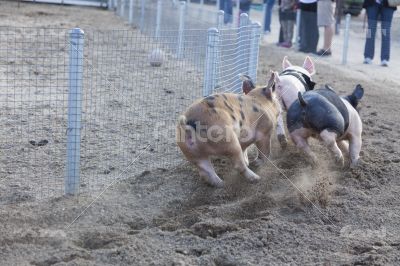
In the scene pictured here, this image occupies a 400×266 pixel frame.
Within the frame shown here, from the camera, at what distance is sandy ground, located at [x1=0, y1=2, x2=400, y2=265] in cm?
467

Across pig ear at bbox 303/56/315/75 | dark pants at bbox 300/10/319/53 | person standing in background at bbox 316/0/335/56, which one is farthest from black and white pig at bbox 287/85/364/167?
dark pants at bbox 300/10/319/53

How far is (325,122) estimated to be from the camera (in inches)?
252

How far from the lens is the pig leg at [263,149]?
259 inches

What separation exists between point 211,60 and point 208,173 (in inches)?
75.1

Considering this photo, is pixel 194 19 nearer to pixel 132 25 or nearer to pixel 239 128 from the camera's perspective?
pixel 132 25

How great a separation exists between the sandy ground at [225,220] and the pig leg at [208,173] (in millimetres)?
69

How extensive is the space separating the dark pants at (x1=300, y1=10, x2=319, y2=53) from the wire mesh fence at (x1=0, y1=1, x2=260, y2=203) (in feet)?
20.4

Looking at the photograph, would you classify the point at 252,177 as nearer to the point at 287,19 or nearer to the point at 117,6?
the point at 287,19

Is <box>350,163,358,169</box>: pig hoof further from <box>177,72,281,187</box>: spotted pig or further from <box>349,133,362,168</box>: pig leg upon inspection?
<box>177,72,281,187</box>: spotted pig

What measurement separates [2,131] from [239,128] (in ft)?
8.48

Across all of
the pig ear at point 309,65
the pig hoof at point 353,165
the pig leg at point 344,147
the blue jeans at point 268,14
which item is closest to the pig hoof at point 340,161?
the pig hoof at point 353,165

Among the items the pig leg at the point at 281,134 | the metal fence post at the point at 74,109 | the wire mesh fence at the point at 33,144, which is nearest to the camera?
the metal fence post at the point at 74,109

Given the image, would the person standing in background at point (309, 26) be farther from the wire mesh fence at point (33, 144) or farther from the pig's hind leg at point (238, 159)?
the pig's hind leg at point (238, 159)

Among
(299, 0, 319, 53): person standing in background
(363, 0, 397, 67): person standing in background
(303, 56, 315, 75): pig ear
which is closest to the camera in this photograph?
(303, 56, 315, 75): pig ear
